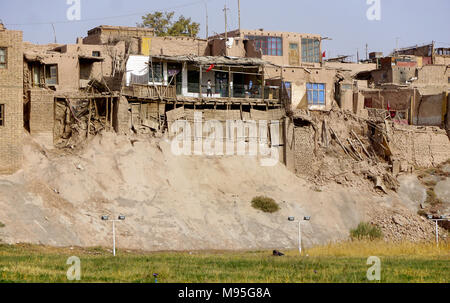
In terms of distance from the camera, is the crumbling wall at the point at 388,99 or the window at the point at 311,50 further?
the window at the point at 311,50

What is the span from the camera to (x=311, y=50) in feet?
191

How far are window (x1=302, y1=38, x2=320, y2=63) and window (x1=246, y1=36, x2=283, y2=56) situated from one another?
2266 millimetres

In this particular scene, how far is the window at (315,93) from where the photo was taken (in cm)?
5250

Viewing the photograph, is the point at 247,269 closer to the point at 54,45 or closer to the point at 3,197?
the point at 3,197

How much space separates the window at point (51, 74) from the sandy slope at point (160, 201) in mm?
4263

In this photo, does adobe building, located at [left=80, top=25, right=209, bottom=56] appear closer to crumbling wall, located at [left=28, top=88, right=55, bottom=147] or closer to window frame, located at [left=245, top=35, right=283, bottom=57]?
window frame, located at [left=245, top=35, right=283, bottom=57]

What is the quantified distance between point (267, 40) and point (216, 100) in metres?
9.58

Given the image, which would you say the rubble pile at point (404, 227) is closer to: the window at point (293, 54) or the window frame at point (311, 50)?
the window at point (293, 54)

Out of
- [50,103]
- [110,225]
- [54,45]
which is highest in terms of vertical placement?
[54,45]

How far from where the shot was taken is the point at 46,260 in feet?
88.6

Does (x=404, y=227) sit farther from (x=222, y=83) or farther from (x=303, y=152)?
(x=222, y=83)

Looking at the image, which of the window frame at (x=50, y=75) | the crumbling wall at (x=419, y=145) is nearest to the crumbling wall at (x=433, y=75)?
the crumbling wall at (x=419, y=145)
